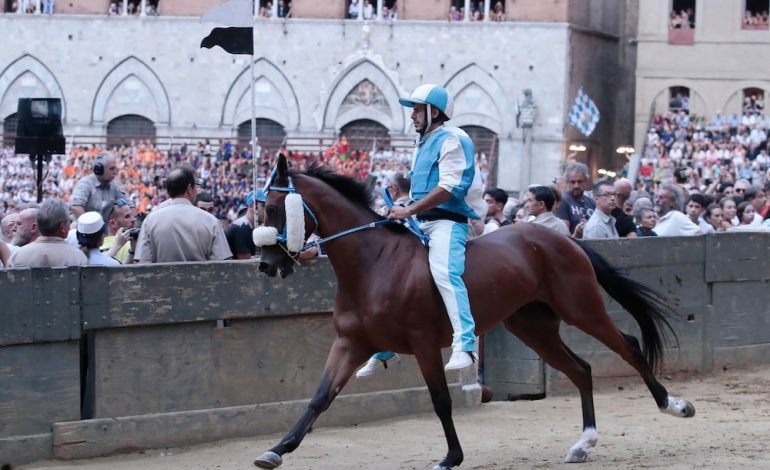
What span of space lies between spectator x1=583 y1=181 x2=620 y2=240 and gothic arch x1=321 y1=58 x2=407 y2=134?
30.7 m

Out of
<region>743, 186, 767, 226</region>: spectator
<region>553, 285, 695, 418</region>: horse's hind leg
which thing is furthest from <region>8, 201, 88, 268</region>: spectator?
<region>743, 186, 767, 226</region>: spectator

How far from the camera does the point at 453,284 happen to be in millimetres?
8906

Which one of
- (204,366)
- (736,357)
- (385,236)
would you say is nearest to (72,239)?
(204,366)

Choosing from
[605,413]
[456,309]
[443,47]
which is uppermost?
[443,47]

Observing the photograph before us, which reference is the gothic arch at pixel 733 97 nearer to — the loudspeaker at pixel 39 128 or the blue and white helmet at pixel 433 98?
the loudspeaker at pixel 39 128

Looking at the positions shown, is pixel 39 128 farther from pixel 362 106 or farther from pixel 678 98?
pixel 678 98

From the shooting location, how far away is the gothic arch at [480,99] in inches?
1711

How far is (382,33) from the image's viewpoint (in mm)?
44188

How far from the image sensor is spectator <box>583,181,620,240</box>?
43.5 ft

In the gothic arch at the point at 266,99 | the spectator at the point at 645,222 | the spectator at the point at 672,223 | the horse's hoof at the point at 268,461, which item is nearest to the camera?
the horse's hoof at the point at 268,461

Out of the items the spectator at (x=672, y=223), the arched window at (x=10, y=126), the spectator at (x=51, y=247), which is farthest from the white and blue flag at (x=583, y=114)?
the spectator at (x=51, y=247)

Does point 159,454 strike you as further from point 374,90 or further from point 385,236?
point 374,90

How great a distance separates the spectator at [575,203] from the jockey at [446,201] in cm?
443

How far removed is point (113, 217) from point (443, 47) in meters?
32.8
